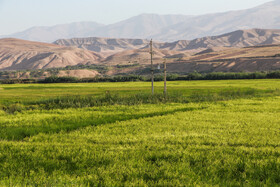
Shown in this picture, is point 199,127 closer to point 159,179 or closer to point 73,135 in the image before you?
point 73,135

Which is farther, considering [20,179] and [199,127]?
[199,127]

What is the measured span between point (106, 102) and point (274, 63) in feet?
384

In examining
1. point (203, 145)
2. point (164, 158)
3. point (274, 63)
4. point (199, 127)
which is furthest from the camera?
point (274, 63)

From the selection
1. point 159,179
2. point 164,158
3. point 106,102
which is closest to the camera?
point 159,179

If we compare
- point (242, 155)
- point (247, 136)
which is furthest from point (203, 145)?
point (247, 136)

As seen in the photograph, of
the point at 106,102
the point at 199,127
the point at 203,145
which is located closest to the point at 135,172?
the point at 203,145

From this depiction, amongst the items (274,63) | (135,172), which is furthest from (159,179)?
(274,63)

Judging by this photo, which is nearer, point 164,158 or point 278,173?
point 278,173

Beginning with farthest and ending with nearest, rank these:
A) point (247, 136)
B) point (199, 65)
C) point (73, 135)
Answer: point (199, 65), point (73, 135), point (247, 136)

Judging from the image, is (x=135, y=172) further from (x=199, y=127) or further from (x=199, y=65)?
(x=199, y=65)

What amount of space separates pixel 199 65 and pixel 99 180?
519ft

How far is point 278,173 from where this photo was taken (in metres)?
9.93

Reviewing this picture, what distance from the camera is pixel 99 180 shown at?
946 cm

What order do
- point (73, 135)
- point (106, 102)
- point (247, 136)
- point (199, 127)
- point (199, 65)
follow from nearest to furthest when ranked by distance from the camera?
point (247, 136), point (73, 135), point (199, 127), point (106, 102), point (199, 65)
